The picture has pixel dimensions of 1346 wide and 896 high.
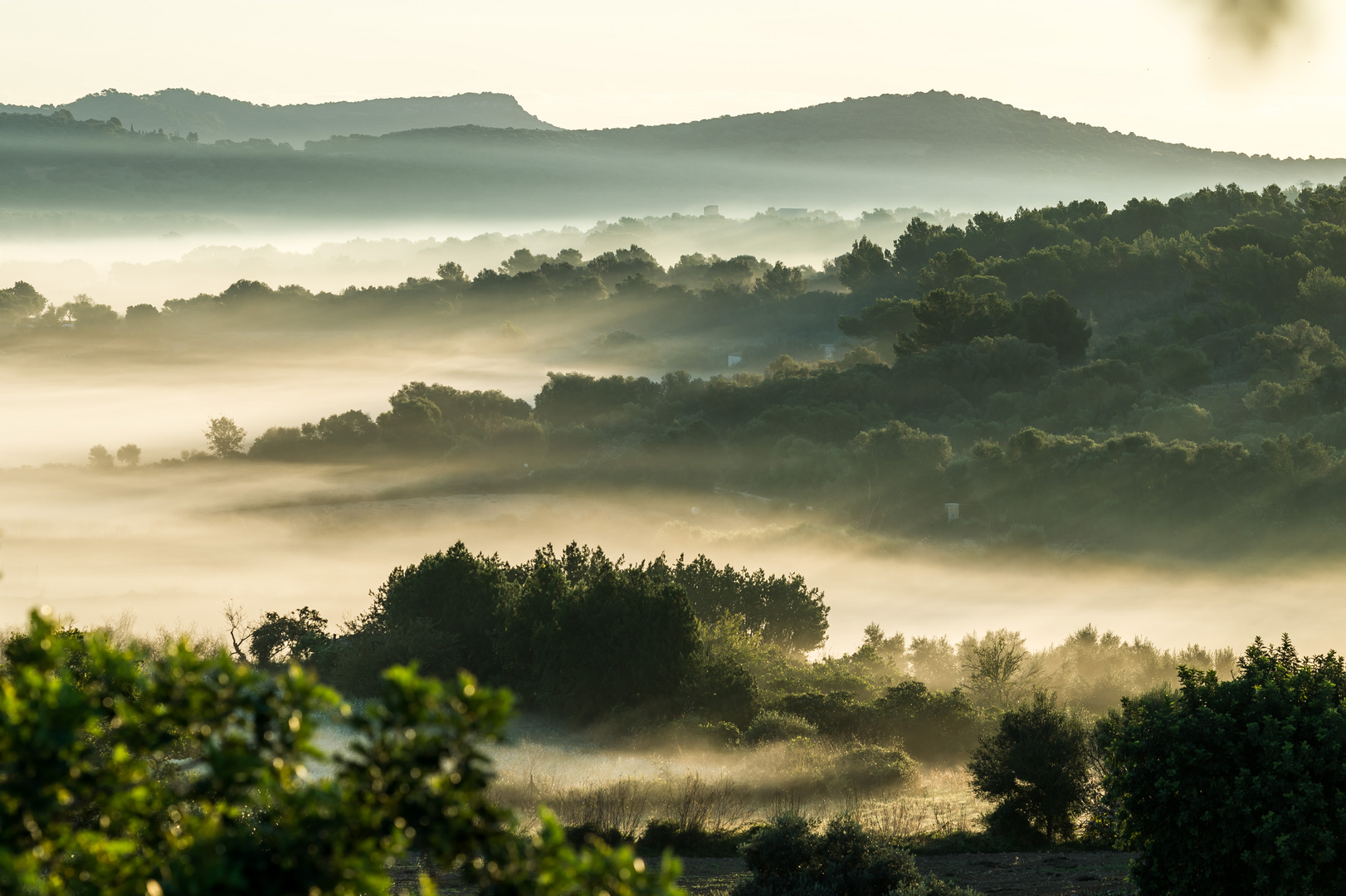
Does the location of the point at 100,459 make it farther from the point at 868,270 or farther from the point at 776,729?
the point at 776,729

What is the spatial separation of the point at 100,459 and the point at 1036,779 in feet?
232

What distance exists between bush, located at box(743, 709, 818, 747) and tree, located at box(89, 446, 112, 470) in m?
59.9

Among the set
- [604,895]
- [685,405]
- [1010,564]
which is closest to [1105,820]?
[604,895]

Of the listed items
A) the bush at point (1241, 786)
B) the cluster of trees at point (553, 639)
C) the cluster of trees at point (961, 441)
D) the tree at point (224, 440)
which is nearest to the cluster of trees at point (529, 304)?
the cluster of trees at point (961, 441)

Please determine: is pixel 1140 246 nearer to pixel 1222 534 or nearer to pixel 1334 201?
pixel 1334 201

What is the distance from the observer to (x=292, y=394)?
114 m

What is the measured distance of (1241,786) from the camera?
1084cm

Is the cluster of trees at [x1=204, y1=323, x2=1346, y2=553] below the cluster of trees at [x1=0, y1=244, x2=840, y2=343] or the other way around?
below

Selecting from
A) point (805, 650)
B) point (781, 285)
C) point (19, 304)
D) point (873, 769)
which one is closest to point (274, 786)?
point (873, 769)

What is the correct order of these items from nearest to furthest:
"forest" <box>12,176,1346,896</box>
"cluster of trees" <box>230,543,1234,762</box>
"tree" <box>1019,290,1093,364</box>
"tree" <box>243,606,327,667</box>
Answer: "forest" <box>12,176,1346,896</box> < "cluster of trees" <box>230,543,1234,762</box> < "tree" <box>243,606,327,667</box> < "tree" <box>1019,290,1093,364</box>

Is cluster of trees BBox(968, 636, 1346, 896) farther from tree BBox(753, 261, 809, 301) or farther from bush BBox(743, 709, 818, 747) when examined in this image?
tree BBox(753, 261, 809, 301)

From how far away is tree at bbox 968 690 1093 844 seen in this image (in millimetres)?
17656

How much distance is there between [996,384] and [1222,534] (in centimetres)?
1891

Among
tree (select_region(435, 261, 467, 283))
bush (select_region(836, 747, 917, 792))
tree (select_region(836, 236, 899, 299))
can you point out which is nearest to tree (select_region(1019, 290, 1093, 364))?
tree (select_region(836, 236, 899, 299))
